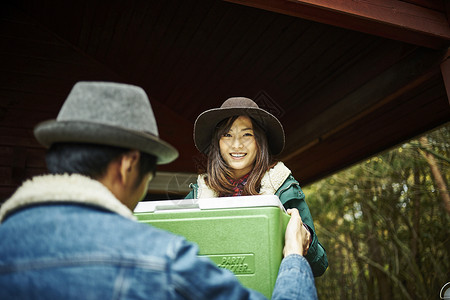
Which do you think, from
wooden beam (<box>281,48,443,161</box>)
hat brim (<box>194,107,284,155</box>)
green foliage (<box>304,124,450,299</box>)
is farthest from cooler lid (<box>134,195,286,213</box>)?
green foliage (<box>304,124,450,299</box>)

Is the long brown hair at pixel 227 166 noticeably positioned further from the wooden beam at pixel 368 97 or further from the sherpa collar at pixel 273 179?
the wooden beam at pixel 368 97

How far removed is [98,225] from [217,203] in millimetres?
591

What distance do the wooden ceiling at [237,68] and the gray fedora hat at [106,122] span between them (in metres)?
1.87

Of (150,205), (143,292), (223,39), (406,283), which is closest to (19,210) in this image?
(143,292)

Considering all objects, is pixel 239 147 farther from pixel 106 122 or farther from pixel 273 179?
pixel 106 122

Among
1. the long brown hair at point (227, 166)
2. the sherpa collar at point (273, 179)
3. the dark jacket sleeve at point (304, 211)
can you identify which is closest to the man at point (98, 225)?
the dark jacket sleeve at point (304, 211)

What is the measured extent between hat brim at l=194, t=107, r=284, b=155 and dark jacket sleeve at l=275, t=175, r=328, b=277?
335mm

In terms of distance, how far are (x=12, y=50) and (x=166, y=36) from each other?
5.82ft

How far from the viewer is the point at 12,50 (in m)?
4.77

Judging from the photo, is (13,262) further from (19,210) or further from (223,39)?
(223,39)

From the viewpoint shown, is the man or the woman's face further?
the woman's face

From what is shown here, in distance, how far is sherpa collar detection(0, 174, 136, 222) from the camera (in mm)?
906

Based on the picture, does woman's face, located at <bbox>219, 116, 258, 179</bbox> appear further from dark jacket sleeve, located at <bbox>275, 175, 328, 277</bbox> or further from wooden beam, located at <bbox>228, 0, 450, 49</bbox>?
wooden beam, located at <bbox>228, 0, 450, 49</bbox>

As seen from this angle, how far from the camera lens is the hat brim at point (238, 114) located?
217 centimetres
